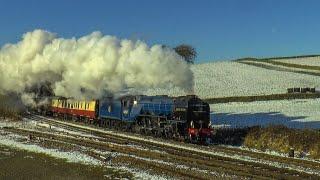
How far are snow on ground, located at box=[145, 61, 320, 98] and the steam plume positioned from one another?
19067mm

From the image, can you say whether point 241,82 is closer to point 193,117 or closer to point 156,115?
point 156,115

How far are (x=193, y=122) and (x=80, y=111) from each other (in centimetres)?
2015

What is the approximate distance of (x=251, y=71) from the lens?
90375 millimetres

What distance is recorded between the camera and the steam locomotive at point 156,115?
31625 mm

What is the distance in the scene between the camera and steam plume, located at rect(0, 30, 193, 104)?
32.5 meters

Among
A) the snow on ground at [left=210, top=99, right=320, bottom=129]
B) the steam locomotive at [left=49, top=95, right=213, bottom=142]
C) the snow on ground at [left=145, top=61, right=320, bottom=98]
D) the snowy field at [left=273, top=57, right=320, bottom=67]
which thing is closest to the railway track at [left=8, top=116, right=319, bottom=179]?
the steam locomotive at [left=49, top=95, right=213, bottom=142]

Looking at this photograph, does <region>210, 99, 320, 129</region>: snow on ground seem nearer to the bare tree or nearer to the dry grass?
the dry grass

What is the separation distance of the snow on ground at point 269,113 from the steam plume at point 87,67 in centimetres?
896

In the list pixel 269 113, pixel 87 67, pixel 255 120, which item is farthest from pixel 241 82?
pixel 87 67

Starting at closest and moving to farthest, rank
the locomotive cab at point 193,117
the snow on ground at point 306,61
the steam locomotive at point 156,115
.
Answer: the locomotive cab at point 193,117, the steam locomotive at point 156,115, the snow on ground at point 306,61

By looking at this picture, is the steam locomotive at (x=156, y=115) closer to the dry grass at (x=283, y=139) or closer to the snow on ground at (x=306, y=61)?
the dry grass at (x=283, y=139)

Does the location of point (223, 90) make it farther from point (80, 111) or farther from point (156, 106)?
point (156, 106)

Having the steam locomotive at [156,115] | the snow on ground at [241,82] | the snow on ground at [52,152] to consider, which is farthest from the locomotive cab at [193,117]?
the snow on ground at [241,82]

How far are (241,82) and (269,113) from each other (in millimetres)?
29695
